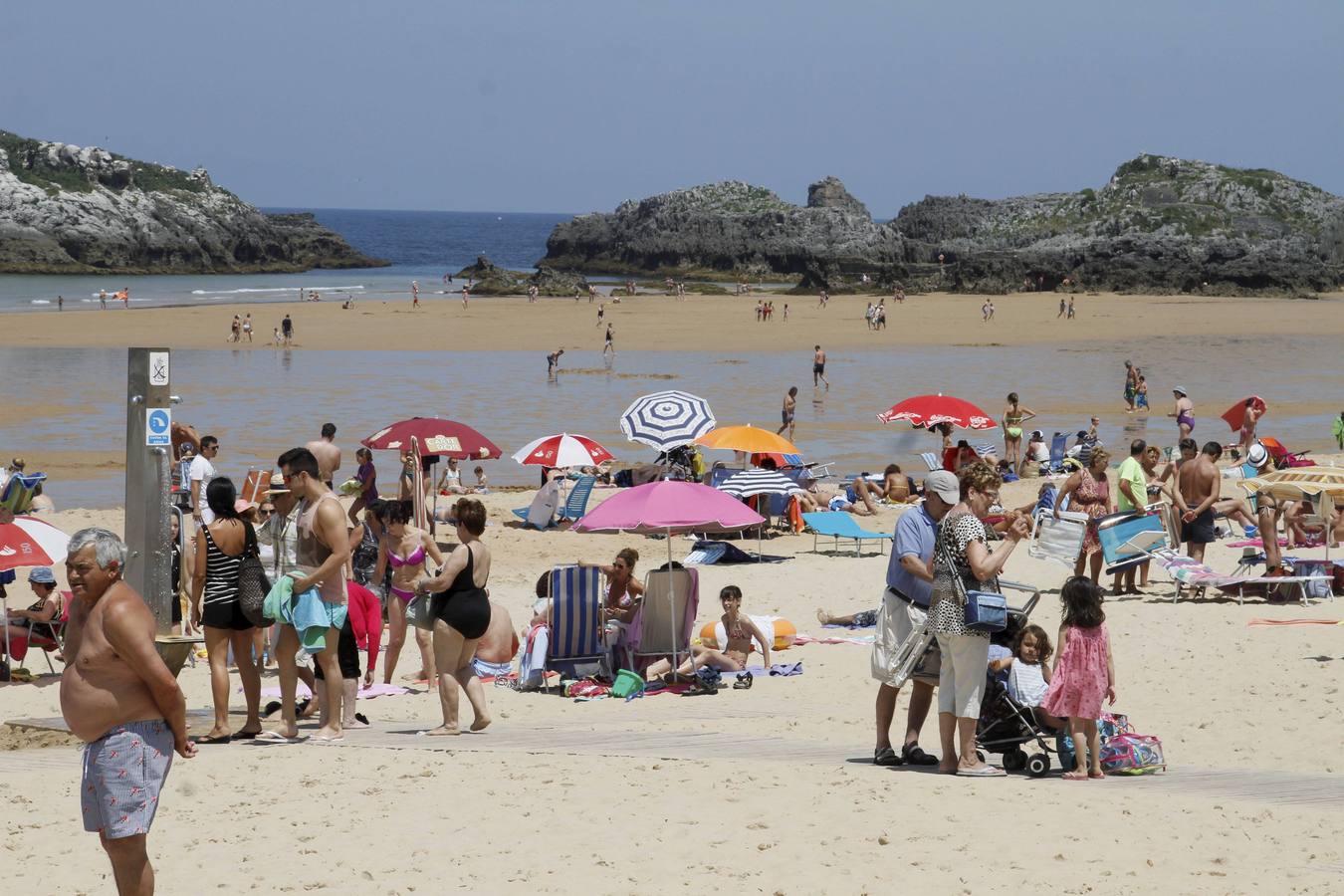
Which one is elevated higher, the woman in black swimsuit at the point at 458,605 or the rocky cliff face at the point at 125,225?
the rocky cliff face at the point at 125,225

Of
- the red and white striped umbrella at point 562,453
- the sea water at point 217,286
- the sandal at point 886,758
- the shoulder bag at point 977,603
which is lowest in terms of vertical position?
the sandal at point 886,758

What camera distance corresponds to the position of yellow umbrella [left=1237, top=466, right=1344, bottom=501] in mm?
12180

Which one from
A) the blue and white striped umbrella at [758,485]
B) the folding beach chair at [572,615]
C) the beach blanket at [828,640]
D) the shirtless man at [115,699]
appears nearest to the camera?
the shirtless man at [115,699]

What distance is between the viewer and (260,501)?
14.0 meters

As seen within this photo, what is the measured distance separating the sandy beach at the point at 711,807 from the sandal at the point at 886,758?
0.19 meters

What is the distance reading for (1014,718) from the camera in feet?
23.0

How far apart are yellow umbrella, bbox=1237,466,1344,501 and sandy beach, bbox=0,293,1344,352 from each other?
28370 millimetres

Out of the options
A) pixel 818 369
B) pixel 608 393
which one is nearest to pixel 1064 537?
pixel 608 393

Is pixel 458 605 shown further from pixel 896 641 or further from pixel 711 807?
pixel 896 641

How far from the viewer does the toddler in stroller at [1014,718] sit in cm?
695

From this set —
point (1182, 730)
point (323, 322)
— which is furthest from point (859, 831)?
point (323, 322)

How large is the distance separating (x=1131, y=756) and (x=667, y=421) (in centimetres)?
1002

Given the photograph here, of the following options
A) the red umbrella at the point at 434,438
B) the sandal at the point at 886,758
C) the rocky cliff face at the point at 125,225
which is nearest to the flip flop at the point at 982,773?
the sandal at the point at 886,758

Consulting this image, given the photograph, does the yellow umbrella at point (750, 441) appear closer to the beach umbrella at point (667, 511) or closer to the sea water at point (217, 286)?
the beach umbrella at point (667, 511)
